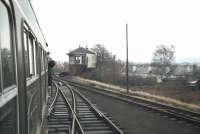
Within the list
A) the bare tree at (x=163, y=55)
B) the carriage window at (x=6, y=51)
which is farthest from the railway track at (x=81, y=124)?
the bare tree at (x=163, y=55)

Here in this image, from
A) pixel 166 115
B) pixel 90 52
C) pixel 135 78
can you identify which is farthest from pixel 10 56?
pixel 90 52

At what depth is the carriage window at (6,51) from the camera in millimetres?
2670

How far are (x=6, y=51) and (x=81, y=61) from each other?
236ft

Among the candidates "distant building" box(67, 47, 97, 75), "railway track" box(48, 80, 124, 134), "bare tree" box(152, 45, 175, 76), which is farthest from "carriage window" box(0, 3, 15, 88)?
"bare tree" box(152, 45, 175, 76)

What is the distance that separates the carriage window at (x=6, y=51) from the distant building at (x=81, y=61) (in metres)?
69.0

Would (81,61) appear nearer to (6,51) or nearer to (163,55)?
(163,55)

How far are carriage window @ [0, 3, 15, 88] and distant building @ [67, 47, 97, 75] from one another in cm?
6899

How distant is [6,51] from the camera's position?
2.83 m

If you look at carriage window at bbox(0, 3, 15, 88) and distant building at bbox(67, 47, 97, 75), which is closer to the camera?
carriage window at bbox(0, 3, 15, 88)

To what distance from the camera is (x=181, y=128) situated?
446 inches

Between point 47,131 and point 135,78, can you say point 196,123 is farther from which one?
point 135,78

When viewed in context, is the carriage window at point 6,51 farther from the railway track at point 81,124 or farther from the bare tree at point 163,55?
the bare tree at point 163,55

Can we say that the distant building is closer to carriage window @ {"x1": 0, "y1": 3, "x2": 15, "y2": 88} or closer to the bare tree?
the bare tree

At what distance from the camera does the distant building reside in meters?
72.9
